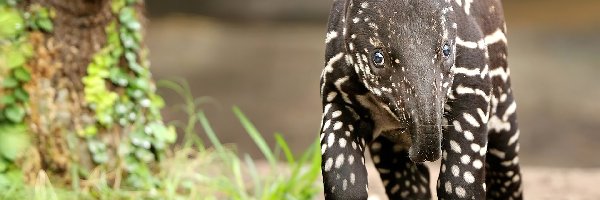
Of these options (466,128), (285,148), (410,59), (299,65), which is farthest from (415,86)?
(299,65)

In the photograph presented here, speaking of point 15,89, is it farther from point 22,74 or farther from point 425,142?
point 425,142

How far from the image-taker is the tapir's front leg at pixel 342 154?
127 inches

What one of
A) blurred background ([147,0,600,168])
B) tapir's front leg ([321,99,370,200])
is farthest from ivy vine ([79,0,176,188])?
blurred background ([147,0,600,168])

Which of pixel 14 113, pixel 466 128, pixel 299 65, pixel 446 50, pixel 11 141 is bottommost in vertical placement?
pixel 299 65

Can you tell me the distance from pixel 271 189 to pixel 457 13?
2321mm

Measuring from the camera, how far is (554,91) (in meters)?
10.4

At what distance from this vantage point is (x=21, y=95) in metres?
4.94

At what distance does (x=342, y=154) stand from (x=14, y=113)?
2.30 meters

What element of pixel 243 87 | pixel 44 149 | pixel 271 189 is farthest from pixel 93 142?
pixel 243 87

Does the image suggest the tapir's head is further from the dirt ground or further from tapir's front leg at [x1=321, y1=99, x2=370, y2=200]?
the dirt ground

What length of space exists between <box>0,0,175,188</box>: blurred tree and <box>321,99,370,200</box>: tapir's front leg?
2.03 meters

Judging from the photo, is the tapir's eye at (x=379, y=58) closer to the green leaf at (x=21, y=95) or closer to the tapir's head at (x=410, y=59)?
the tapir's head at (x=410, y=59)

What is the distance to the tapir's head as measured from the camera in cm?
295

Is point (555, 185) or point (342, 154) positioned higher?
point (342, 154)
